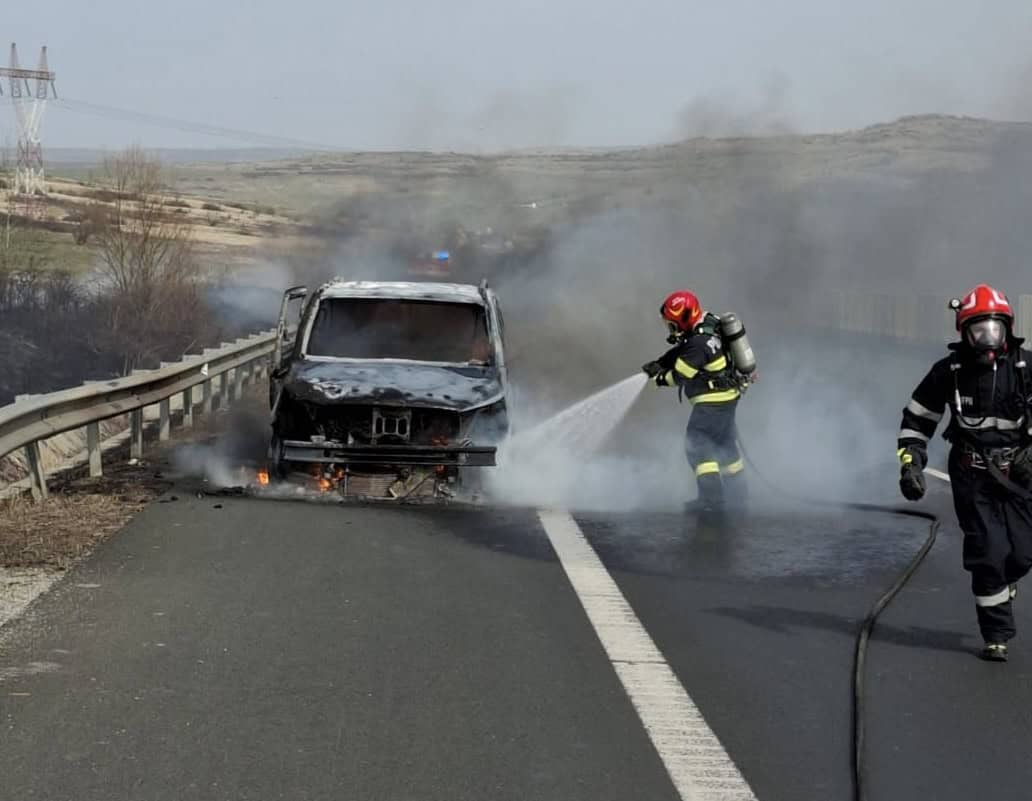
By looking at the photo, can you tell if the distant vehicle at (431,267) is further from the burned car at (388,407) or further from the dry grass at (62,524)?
the dry grass at (62,524)

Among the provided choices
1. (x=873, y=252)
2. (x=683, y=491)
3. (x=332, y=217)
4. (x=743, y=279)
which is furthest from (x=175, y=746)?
(x=873, y=252)

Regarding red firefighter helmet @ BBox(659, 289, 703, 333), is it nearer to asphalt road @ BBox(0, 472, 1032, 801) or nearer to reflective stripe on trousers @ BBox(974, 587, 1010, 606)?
asphalt road @ BBox(0, 472, 1032, 801)

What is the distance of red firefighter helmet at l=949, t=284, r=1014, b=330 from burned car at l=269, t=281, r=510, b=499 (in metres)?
4.84

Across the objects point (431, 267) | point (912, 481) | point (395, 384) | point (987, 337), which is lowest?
point (431, 267)

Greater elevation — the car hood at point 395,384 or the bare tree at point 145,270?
the car hood at point 395,384

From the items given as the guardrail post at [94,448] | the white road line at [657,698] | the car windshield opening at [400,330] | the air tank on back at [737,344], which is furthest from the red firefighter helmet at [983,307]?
the guardrail post at [94,448]

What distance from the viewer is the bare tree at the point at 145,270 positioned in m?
39.9

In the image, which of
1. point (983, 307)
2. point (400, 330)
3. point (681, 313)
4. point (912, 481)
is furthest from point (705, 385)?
point (983, 307)

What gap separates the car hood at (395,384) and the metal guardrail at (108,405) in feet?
3.70

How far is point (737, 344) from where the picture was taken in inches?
460

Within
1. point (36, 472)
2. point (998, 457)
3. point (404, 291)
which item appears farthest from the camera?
point (404, 291)

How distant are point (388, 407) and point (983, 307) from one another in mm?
5376

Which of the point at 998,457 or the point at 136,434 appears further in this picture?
the point at 136,434

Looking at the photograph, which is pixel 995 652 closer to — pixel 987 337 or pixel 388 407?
pixel 987 337
